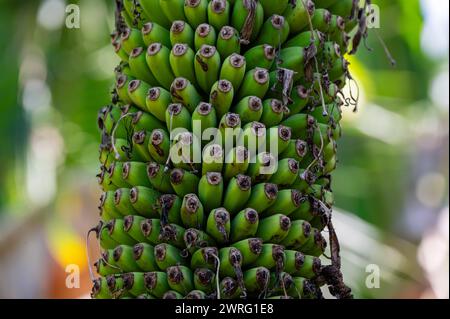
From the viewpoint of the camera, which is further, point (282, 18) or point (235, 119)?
point (282, 18)

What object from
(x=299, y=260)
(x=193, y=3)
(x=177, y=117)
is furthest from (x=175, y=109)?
(x=299, y=260)

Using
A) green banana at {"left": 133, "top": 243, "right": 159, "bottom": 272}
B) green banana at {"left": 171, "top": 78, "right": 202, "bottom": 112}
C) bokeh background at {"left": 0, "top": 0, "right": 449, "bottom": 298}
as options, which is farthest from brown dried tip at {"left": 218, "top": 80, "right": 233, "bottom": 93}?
bokeh background at {"left": 0, "top": 0, "right": 449, "bottom": 298}

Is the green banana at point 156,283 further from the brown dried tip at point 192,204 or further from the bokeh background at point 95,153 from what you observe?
the bokeh background at point 95,153

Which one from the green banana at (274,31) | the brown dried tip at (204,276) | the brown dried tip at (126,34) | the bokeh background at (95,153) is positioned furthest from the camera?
the bokeh background at (95,153)

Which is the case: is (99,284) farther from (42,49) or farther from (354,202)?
(354,202)

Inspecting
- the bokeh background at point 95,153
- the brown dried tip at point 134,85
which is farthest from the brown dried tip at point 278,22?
the bokeh background at point 95,153

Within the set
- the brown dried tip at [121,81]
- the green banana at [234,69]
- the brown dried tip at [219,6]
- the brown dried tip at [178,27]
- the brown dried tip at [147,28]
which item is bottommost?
the green banana at [234,69]

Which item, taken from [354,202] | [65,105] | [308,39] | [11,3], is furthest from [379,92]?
[308,39]
